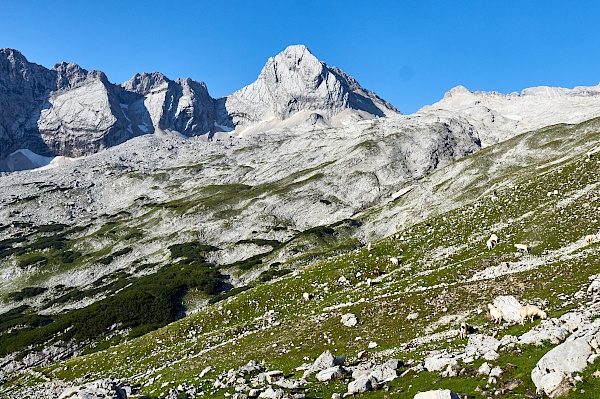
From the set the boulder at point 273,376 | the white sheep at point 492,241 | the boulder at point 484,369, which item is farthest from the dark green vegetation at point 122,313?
the boulder at point 484,369

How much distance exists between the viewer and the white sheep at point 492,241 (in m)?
47.4

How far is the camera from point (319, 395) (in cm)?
2158

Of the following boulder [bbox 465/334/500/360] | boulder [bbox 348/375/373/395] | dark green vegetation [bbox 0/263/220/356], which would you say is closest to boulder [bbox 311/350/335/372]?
boulder [bbox 348/375/373/395]

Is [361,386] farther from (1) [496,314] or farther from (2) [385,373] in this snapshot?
(1) [496,314]

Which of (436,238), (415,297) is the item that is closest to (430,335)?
(415,297)

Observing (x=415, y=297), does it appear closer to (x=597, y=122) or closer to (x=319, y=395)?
(x=319, y=395)

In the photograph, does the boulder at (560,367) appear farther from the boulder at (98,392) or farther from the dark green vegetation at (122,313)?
the dark green vegetation at (122,313)

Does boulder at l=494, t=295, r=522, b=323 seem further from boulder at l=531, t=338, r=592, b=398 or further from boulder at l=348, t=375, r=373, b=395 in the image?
boulder at l=348, t=375, r=373, b=395

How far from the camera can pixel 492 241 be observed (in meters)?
48.5

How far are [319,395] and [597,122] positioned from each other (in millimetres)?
150189

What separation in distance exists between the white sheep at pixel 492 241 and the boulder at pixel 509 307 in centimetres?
2150

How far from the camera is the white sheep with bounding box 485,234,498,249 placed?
47.4 m

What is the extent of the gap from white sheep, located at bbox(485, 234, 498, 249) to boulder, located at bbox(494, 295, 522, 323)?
21.5 m

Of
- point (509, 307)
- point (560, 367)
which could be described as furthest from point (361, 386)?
point (509, 307)
